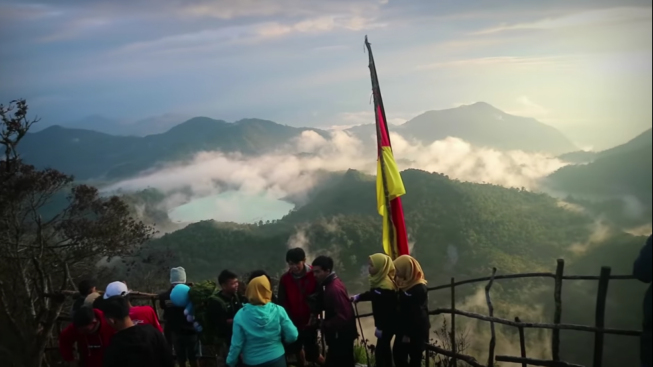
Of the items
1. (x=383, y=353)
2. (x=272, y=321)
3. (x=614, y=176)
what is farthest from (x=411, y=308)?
(x=614, y=176)

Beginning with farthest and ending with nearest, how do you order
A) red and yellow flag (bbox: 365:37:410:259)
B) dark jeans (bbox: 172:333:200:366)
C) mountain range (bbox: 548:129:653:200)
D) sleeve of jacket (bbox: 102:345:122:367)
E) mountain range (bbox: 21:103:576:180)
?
mountain range (bbox: 21:103:576:180), mountain range (bbox: 548:129:653:200), red and yellow flag (bbox: 365:37:410:259), dark jeans (bbox: 172:333:200:366), sleeve of jacket (bbox: 102:345:122:367)

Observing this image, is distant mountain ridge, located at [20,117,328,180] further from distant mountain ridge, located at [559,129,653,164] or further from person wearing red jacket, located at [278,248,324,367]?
person wearing red jacket, located at [278,248,324,367]

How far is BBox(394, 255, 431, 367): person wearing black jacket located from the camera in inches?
168

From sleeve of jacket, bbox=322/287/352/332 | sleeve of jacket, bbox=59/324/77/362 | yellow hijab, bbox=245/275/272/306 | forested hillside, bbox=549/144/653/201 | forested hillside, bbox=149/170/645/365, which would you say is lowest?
forested hillside, bbox=149/170/645/365

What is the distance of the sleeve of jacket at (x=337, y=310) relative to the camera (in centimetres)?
Result: 415

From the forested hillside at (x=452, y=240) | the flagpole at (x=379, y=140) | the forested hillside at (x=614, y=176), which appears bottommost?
the forested hillside at (x=452, y=240)

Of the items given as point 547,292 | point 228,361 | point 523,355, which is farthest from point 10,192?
point 547,292

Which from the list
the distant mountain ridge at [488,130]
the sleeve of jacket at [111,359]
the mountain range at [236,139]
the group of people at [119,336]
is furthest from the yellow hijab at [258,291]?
the distant mountain ridge at [488,130]

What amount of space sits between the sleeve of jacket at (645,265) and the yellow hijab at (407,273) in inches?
63.4

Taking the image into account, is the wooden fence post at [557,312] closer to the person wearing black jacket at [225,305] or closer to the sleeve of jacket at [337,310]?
the sleeve of jacket at [337,310]

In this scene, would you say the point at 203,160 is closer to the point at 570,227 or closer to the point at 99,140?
the point at 99,140

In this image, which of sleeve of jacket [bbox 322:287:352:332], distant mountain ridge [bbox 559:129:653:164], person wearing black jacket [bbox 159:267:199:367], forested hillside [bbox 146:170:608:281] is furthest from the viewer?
forested hillside [bbox 146:170:608:281]

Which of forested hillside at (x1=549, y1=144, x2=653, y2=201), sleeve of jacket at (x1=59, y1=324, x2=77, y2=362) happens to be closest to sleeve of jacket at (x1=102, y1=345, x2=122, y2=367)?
sleeve of jacket at (x1=59, y1=324, x2=77, y2=362)

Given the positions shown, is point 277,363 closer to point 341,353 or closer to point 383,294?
point 341,353
